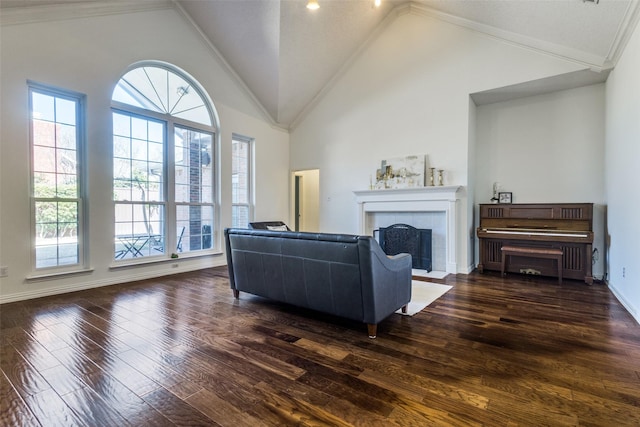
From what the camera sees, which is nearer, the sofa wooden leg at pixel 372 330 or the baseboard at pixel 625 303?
the sofa wooden leg at pixel 372 330

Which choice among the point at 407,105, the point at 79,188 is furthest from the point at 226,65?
the point at 407,105

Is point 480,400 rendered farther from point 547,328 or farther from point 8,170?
point 8,170

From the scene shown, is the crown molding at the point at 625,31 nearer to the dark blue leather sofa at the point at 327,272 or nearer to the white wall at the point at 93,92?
the dark blue leather sofa at the point at 327,272

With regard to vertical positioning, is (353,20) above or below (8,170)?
above

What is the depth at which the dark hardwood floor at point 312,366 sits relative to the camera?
5.18 ft

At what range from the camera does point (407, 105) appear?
18.6 ft

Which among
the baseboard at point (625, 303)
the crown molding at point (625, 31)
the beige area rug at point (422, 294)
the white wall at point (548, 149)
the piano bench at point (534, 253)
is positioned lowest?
the beige area rug at point (422, 294)

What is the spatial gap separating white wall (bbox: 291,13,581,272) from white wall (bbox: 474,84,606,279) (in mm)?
677

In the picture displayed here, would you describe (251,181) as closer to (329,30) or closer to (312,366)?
(329,30)

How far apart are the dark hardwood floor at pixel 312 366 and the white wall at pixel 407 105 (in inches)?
105

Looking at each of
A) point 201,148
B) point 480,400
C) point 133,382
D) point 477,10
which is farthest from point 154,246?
point 477,10

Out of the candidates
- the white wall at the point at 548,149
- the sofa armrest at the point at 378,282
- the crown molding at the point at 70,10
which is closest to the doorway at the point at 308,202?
the white wall at the point at 548,149

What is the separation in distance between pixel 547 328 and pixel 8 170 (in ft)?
19.2

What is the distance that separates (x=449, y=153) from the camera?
5199mm
